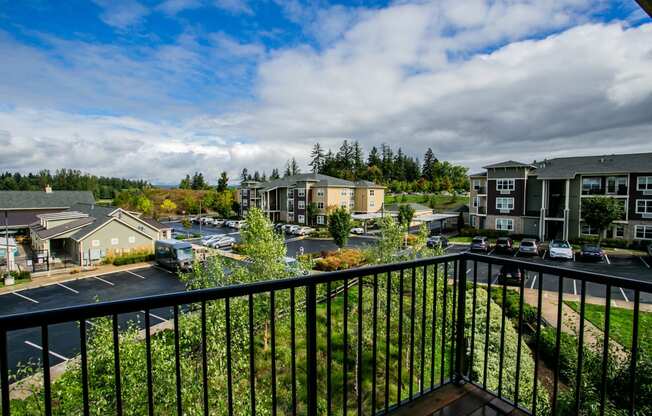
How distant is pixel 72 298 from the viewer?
13734 millimetres

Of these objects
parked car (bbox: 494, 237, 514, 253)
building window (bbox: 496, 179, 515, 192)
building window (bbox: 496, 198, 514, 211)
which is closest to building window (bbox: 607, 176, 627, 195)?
building window (bbox: 496, 179, 515, 192)

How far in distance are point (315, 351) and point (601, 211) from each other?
85.1 feet

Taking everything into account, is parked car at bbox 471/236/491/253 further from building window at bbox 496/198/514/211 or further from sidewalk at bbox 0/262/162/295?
sidewalk at bbox 0/262/162/295

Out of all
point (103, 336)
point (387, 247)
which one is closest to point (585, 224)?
point (387, 247)

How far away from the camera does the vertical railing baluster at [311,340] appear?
6.02 ft

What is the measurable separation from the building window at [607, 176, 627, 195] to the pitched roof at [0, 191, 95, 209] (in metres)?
47.8

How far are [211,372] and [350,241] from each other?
71.3 ft

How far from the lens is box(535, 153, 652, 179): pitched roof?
72.2ft

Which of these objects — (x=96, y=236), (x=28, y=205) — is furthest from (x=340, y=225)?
(x=28, y=205)

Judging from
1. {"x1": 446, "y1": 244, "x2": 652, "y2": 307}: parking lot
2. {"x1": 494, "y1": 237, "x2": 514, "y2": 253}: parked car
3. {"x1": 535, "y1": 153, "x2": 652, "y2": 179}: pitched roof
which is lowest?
{"x1": 446, "y1": 244, "x2": 652, "y2": 307}: parking lot

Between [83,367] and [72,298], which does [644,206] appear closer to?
[83,367]

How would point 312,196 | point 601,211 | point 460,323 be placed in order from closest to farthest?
1. point 460,323
2. point 601,211
3. point 312,196

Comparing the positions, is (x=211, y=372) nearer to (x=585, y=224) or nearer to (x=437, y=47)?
(x=437, y=47)

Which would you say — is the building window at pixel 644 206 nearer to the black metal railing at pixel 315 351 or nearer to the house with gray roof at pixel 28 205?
the black metal railing at pixel 315 351
